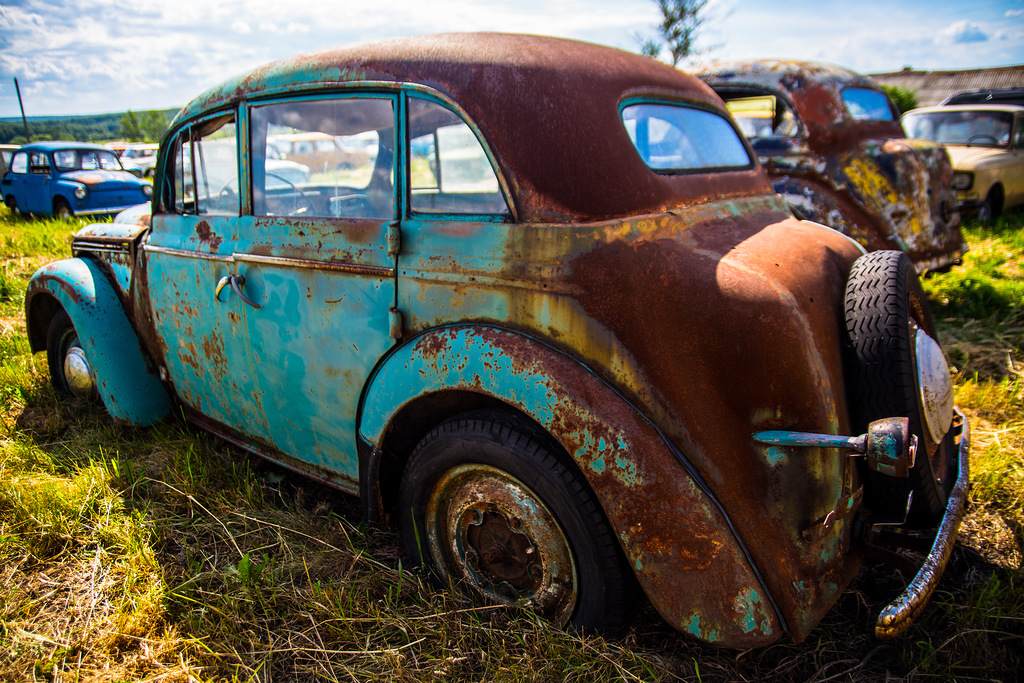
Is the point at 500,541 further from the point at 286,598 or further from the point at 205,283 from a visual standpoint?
the point at 205,283

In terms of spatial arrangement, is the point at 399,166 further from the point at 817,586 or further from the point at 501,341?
the point at 817,586

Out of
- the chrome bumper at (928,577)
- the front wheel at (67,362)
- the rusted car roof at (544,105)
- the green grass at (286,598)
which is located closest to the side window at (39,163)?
the front wheel at (67,362)

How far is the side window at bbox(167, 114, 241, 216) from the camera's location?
248 centimetres

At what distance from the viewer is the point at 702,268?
156 centimetres

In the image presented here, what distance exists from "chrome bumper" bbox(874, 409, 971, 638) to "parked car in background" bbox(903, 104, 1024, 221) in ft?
25.8

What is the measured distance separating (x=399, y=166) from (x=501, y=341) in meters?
0.70

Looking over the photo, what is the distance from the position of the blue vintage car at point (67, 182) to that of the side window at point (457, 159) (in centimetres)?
1094

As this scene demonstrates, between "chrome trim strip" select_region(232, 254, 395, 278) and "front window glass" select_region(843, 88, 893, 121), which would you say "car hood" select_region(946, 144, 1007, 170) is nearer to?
"front window glass" select_region(843, 88, 893, 121)

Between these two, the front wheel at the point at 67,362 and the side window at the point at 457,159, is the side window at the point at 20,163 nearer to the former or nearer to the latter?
the front wheel at the point at 67,362

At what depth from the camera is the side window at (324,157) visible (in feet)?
6.87

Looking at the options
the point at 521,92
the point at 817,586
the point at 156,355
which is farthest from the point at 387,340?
the point at 156,355

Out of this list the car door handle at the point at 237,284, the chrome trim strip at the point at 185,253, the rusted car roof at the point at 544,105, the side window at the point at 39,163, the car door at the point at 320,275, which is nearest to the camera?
the rusted car roof at the point at 544,105

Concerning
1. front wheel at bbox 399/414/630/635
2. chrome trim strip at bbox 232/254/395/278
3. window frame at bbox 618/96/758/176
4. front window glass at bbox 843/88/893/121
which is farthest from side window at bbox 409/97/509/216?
front window glass at bbox 843/88/893/121

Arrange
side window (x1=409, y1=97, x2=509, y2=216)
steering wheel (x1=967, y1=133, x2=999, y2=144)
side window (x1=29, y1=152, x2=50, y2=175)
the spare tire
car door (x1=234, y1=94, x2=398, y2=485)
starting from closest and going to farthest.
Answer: the spare tire
side window (x1=409, y1=97, x2=509, y2=216)
car door (x1=234, y1=94, x2=398, y2=485)
steering wheel (x1=967, y1=133, x2=999, y2=144)
side window (x1=29, y1=152, x2=50, y2=175)
